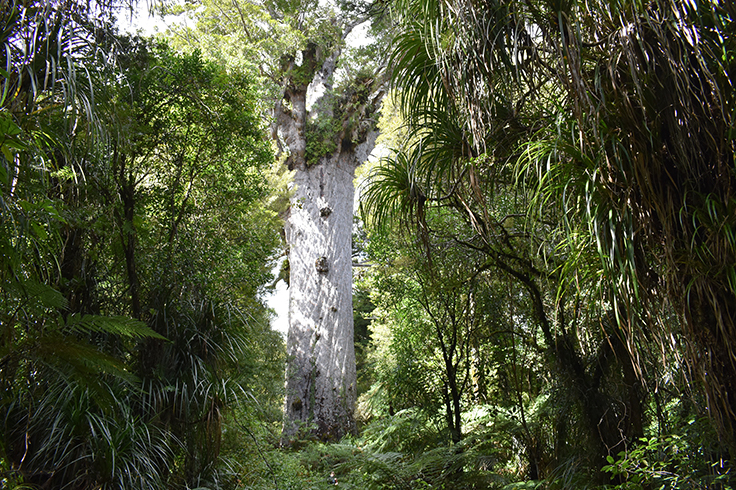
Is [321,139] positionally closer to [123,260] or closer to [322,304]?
[322,304]

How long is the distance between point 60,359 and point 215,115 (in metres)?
2.36

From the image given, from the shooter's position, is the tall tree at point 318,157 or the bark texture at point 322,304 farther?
the tall tree at point 318,157

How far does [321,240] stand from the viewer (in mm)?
8258

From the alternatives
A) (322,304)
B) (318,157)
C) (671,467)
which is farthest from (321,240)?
(671,467)

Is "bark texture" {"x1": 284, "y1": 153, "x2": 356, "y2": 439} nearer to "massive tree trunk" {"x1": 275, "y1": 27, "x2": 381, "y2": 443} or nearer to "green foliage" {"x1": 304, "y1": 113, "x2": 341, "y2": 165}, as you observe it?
"massive tree trunk" {"x1": 275, "y1": 27, "x2": 381, "y2": 443}

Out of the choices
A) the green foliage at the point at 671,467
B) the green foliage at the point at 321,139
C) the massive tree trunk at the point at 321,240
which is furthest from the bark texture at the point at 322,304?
the green foliage at the point at 671,467

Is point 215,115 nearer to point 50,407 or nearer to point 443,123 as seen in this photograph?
point 443,123

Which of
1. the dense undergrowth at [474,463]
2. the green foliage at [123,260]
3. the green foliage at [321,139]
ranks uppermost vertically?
the green foliage at [321,139]

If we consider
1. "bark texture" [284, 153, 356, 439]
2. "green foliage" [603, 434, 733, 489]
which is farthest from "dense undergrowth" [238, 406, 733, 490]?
"bark texture" [284, 153, 356, 439]

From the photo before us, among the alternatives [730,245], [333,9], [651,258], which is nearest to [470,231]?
[651,258]

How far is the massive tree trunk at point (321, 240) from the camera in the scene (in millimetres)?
7312

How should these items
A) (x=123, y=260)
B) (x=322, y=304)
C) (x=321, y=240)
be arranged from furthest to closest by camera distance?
(x=321, y=240)
(x=322, y=304)
(x=123, y=260)

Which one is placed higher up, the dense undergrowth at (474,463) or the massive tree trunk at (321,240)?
the massive tree trunk at (321,240)

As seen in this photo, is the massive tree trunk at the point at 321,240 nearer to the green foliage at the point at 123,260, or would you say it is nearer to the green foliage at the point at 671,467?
the green foliage at the point at 123,260
